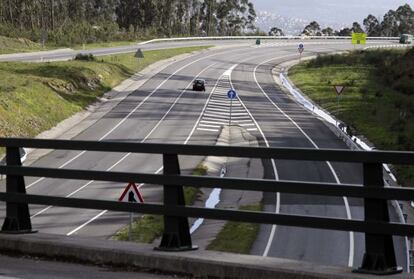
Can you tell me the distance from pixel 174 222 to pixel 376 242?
2.09 metres

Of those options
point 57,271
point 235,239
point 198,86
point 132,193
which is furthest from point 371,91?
point 57,271

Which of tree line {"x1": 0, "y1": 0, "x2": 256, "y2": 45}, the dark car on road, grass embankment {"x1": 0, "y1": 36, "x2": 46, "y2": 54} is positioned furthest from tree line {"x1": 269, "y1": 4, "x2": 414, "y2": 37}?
the dark car on road

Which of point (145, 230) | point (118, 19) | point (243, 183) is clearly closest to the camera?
point (243, 183)

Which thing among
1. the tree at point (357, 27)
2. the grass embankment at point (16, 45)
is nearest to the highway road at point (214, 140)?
the grass embankment at point (16, 45)

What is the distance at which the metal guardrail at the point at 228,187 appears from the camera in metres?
6.26

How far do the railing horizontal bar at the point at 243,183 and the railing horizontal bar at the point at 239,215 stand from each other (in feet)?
0.80

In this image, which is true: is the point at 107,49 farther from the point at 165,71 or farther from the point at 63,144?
the point at 63,144

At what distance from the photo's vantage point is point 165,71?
3447 inches

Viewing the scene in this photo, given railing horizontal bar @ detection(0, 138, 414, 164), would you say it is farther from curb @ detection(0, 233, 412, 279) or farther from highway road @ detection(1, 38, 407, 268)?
highway road @ detection(1, 38, 407, 268)

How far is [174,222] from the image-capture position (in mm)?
7266

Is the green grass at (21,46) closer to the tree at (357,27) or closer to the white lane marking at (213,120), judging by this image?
the white lane marking at (213,120)

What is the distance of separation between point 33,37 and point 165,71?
Result: 101 ft

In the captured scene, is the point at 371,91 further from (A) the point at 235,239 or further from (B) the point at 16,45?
(A) the point at 235,239

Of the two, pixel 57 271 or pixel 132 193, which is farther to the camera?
pixel 132 193
